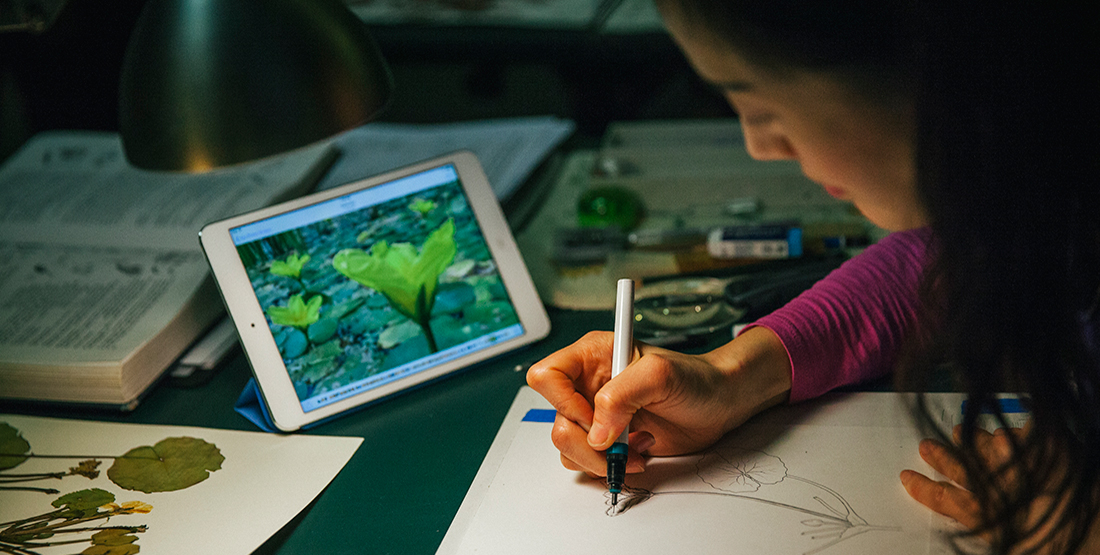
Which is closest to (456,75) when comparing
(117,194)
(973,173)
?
(117,194)

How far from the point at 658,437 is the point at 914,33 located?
313 millimetres

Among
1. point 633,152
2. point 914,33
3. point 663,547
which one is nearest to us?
point 914,33

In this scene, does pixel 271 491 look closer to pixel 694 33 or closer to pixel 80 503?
pixel 80 503

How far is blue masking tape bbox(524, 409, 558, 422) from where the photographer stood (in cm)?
63

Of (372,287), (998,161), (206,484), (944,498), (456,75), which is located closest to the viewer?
(998,161)

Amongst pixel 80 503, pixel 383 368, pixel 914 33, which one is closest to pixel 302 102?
pixel 383 368

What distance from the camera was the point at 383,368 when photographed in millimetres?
685

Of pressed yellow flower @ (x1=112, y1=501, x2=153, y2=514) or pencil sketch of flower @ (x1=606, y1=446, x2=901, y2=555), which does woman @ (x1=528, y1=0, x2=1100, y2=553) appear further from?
pressed yellow flower @ (x1=112, y1=501, x2=153, y2=514)

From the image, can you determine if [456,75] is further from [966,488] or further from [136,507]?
[966,488]

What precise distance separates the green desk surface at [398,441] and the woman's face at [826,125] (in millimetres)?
322

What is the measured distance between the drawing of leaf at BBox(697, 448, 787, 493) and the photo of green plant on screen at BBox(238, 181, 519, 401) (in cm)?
25

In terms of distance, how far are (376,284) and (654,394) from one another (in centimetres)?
29

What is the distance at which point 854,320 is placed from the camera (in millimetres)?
644

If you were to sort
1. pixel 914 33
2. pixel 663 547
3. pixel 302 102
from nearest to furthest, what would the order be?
pixel 914 33 < pixel 663 547 < pixel 302 102
